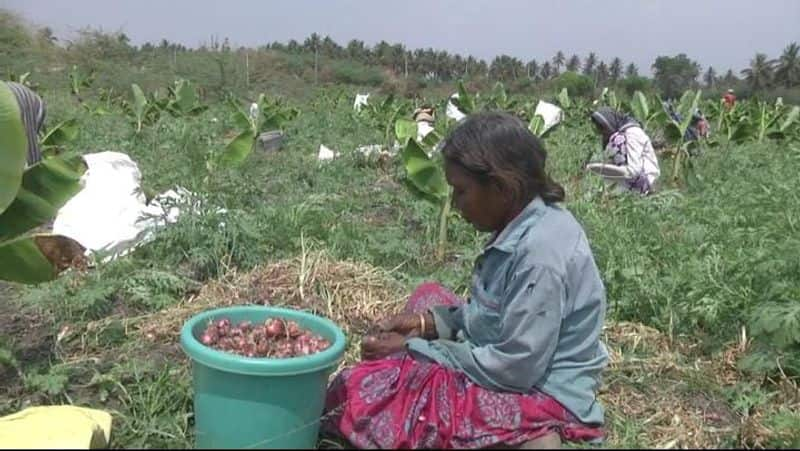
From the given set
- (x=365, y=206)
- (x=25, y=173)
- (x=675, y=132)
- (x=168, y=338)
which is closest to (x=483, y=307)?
(x=168, y=338)

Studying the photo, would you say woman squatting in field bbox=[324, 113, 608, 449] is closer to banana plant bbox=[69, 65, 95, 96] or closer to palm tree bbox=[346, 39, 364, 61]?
banana plant bbox=[69, 65, 95, 96]

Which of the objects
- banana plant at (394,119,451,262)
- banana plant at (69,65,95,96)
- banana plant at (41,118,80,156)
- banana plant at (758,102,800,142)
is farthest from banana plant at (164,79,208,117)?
banana plant at (69,65,95,96)

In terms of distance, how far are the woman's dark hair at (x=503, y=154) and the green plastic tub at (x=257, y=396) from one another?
76cm

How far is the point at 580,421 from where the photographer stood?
2475 mm

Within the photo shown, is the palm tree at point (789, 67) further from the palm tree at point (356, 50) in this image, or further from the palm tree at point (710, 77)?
the palm tree at point (356, 50)

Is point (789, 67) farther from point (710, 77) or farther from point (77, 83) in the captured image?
point (77, 83)

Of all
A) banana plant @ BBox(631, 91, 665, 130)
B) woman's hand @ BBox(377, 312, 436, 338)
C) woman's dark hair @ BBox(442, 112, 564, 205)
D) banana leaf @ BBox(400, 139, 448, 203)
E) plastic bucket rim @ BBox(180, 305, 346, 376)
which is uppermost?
woman's dark hair @ BBox(442, 112, 564, 205)

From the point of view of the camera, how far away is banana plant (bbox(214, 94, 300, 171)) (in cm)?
670

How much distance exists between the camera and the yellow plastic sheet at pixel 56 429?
1.94 metres

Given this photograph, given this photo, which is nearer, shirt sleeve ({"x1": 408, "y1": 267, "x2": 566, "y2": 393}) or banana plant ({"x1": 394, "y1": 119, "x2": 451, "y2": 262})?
shirt sleeve ({"x1": 408, "y1": 267, "x2": 566, "y2": 393})

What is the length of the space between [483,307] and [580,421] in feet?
1.59

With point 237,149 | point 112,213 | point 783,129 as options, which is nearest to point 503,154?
point 112,213

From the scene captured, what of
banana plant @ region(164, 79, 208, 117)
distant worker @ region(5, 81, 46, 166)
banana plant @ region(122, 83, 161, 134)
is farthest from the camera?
banana plant @ region(164, 79, 208, 117)

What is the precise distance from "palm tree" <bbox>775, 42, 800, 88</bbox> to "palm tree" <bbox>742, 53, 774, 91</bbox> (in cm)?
59
